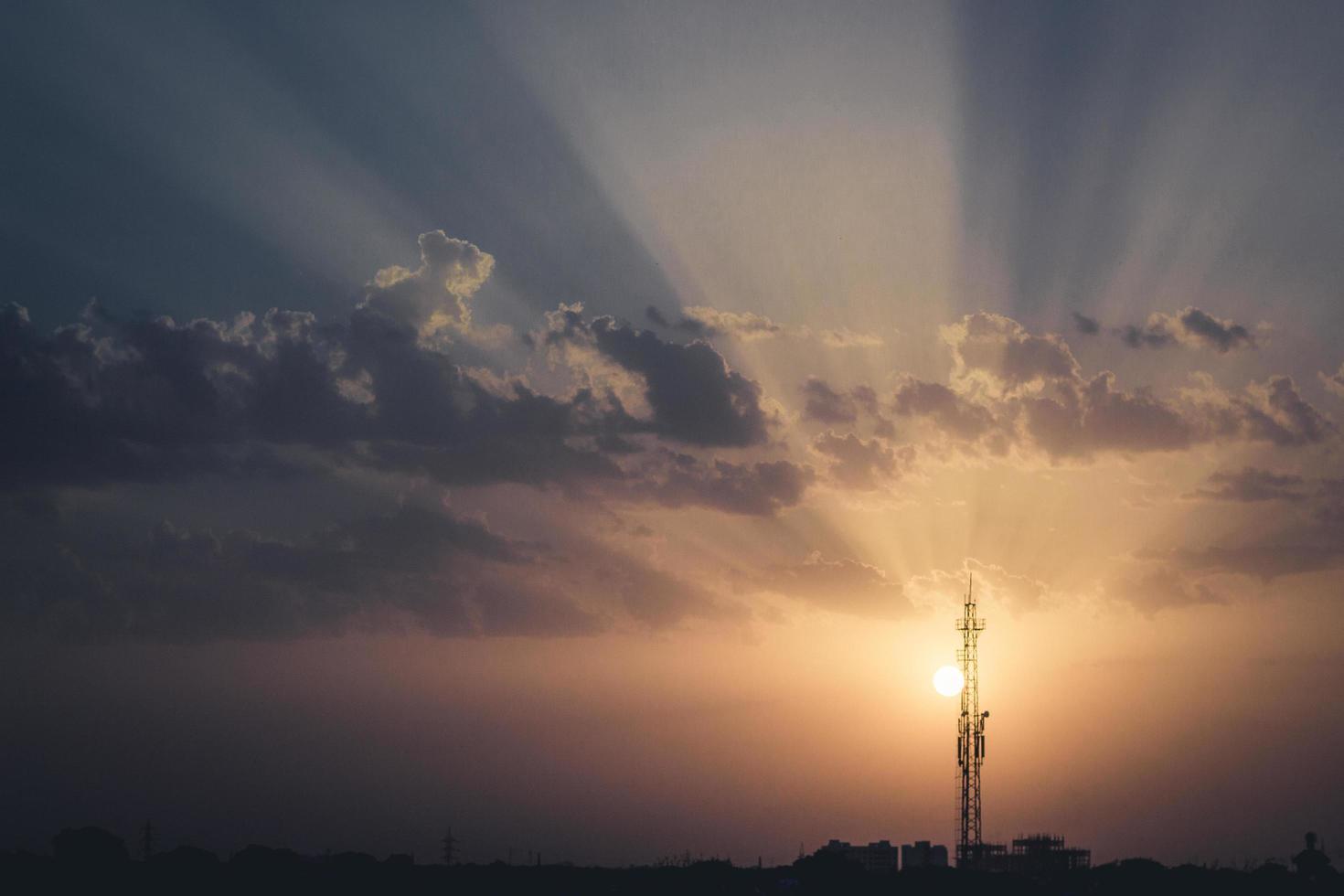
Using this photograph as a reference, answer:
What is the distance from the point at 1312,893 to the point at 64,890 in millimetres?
158328

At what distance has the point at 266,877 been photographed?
19888 centimetres

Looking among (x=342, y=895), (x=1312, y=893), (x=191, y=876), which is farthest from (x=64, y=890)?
(x=1312, y=893)

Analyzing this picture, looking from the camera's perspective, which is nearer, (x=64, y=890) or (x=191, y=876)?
(x=64, y=890)

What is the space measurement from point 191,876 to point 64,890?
684 inches

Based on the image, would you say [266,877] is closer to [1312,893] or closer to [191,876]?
[191,876]

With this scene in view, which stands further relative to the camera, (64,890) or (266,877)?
Result: (266,877)

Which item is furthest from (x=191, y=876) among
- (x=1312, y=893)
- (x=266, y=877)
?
(x=1312, y=893)

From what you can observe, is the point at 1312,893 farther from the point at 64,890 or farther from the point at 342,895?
the point at 64,890

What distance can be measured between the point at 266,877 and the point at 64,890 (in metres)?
26.0

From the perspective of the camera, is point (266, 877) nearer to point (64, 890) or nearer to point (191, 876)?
point (191, 876)

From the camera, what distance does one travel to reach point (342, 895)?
19688 cm

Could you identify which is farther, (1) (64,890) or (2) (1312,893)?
(2) (1312,893)

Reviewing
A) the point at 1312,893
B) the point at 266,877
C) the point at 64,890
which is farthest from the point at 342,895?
the point at 1312,893

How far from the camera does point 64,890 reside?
599 feet
